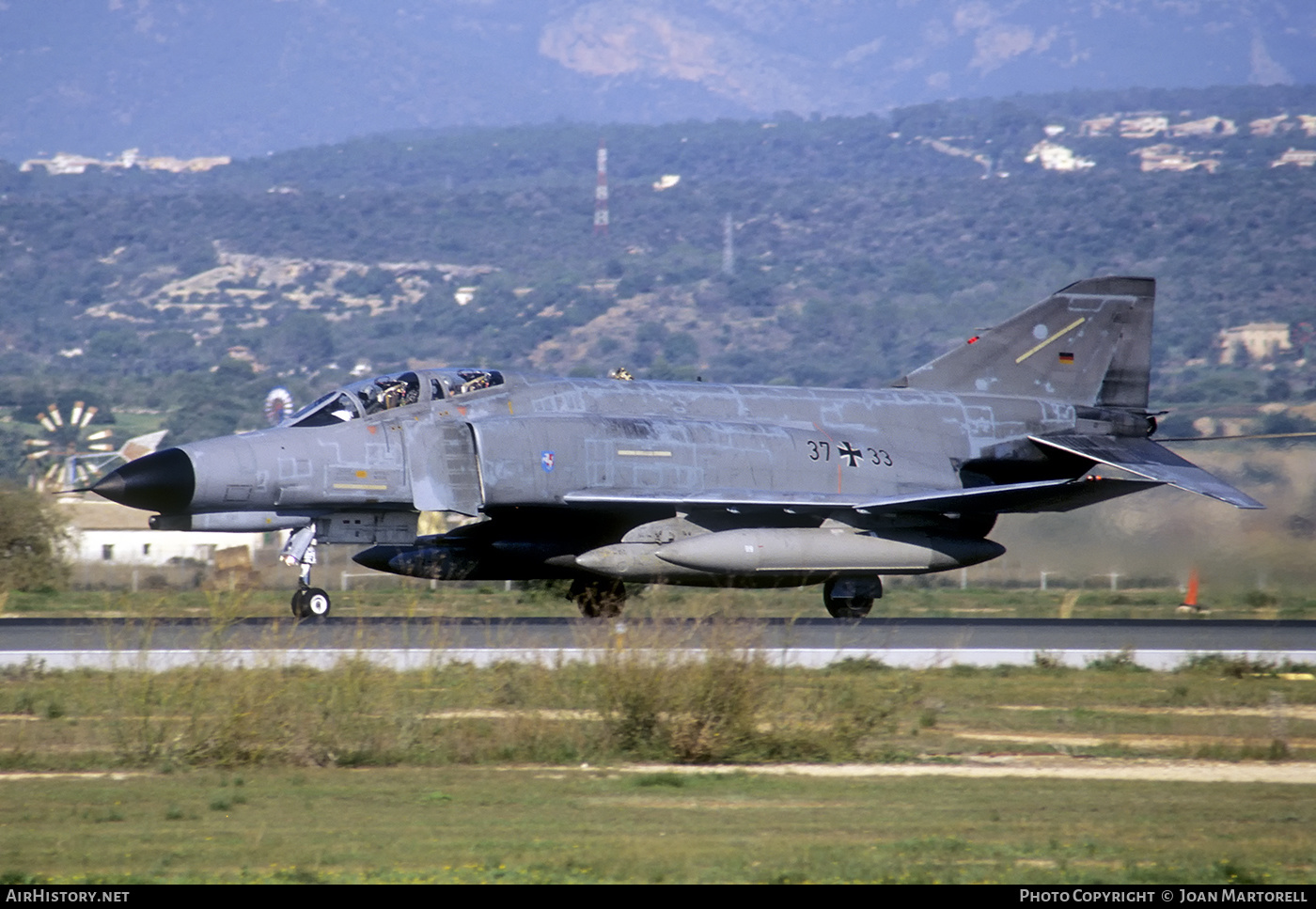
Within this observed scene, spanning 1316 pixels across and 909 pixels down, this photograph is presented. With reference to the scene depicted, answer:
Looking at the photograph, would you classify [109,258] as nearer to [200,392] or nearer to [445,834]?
[200,392]

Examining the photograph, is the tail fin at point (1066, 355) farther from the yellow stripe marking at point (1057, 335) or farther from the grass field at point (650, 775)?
the grass field at point (650, 775)

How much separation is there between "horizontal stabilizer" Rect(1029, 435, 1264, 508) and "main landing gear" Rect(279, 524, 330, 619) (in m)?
9.90

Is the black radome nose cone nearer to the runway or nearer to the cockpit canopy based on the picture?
the runway

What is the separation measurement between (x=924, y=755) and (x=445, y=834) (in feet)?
12.5

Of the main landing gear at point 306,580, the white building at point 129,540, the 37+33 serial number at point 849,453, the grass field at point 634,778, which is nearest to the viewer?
the grass field at point 634,778

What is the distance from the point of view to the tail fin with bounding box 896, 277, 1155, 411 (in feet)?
73.8

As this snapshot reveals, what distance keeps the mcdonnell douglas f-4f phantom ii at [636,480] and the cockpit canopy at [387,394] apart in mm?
24

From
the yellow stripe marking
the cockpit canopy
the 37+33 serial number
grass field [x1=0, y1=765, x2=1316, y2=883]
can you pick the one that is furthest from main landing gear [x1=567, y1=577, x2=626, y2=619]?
grass field [x1=0, y1=765, x2=1316, y2=883]

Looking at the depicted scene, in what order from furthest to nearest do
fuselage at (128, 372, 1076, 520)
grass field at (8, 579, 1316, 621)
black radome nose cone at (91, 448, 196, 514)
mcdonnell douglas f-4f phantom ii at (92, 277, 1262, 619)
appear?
grass field at (8, 579, 1316, 621) < mcdonnell douglas f-4f phantom ii at (92, 277, 1262, 619) < fuselage at (128, 372, 1076, 520) < black radome nose cone at (91, 448, 196, 514)

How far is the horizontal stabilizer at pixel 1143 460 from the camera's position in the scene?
20.0 m

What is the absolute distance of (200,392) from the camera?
342ft

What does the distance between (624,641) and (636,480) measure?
743cm

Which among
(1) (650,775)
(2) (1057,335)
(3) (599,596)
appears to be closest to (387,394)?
(3) (599,596)

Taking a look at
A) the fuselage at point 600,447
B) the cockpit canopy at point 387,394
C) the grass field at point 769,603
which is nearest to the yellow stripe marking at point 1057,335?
the fuselage at point 600,447
